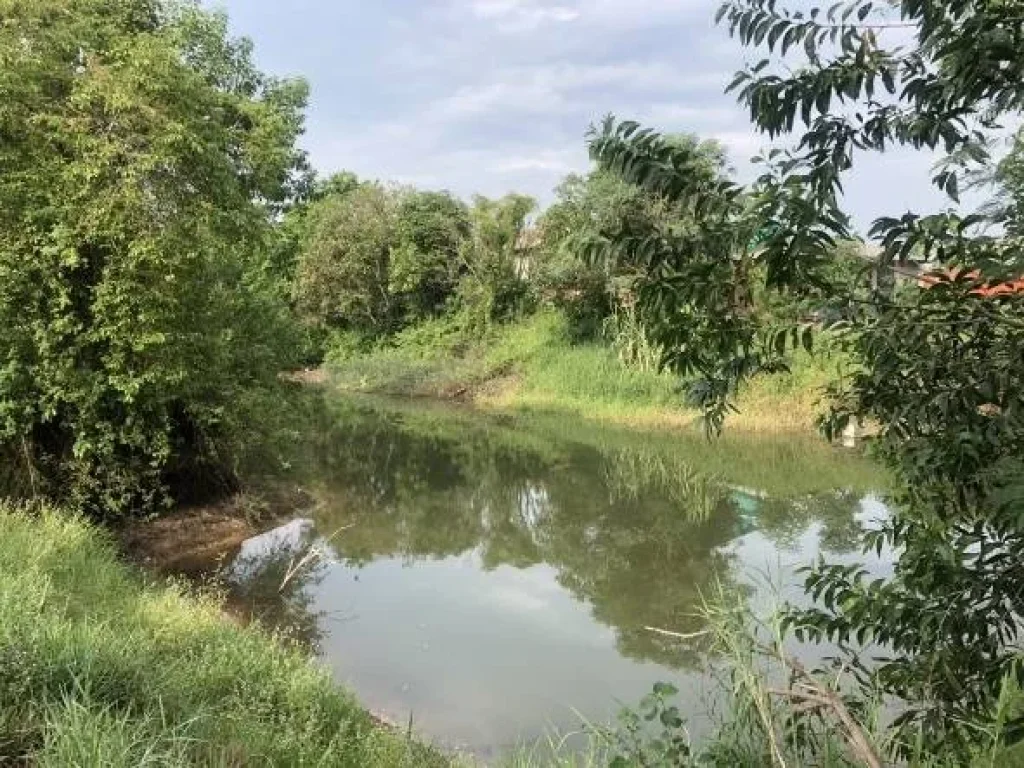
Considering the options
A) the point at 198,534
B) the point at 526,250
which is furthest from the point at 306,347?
the point at 526,250

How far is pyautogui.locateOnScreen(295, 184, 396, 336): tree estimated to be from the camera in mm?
35156

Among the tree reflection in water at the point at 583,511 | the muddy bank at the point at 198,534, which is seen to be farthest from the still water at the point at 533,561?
the muddy bank at the point at 198,534

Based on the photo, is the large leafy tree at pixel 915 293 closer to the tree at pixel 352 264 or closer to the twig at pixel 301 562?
the twig at pixel 301 562

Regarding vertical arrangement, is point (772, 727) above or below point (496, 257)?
below

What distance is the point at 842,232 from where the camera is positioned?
230 cm

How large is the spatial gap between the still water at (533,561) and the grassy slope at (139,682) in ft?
3.20

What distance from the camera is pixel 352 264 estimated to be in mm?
35156

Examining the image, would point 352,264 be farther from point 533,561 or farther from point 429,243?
point 533,561

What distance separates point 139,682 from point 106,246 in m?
6.27

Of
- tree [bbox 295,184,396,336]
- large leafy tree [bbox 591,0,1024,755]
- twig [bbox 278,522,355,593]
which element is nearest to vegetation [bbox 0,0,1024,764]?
large leafy tree [bbox 591,0,1024,755]

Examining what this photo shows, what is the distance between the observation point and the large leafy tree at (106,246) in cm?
858

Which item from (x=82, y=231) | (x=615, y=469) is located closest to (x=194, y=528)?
(x=82, y=231)

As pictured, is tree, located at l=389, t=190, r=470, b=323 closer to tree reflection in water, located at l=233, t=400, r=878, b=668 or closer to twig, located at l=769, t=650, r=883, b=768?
tree reflection in water, located at l=233, t=400, r=878, b=668

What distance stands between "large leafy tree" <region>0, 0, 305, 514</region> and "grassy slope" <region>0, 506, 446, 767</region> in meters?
1.71
